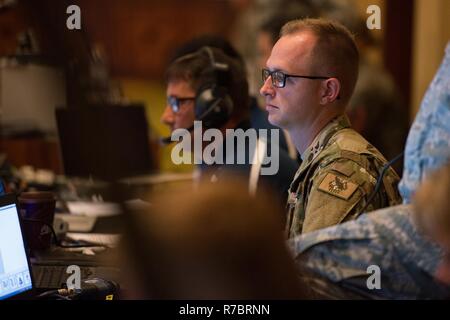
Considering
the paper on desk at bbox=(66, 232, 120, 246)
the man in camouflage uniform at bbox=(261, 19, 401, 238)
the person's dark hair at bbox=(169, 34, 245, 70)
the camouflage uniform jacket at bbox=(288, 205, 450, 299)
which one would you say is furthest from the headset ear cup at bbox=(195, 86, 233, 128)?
the camouflage uniform jacket at bbox=(288, 205, 450, 299)

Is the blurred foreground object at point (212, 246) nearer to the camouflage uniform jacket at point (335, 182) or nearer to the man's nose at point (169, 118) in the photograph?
the camouflage uniform jacket at point (335, 182)

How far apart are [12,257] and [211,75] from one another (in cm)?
100

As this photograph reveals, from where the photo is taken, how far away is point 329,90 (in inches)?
67.3

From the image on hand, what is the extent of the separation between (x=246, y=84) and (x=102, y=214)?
62 cm

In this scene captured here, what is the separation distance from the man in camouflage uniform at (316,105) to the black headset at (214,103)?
575 millimetres

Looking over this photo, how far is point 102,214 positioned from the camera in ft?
8.38

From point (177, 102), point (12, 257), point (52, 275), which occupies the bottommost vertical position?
point (52, 275)

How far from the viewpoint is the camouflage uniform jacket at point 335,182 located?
4.96 feet

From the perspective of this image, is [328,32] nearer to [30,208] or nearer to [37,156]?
[30,208]

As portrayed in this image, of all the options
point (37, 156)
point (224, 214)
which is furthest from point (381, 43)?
point (224, 214)

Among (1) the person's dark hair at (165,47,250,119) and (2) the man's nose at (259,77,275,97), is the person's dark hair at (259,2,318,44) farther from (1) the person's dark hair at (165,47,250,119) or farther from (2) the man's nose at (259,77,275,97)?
(2) the man's nose at (259,77,275,97)

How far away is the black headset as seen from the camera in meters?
2.31

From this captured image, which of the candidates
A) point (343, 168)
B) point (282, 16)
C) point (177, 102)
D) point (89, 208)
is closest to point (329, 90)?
point (343, 168)

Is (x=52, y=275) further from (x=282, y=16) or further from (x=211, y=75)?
(x=282, y=16)
